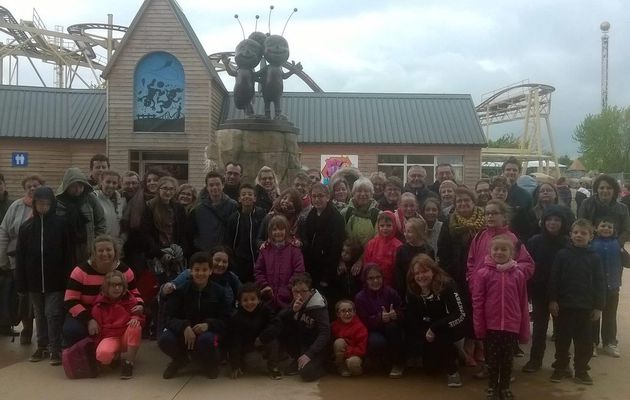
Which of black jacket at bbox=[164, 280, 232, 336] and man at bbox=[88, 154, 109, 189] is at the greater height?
man at bbox=[88, 154, 109, 189]

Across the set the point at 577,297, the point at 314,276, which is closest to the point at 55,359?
the point at 314,276

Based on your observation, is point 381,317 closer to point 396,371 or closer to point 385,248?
point 396,371

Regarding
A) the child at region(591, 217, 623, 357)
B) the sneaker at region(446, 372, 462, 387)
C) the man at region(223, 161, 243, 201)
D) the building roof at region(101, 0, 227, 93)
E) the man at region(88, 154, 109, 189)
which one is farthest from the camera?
the building roof at region(101, 0, 227, 93)

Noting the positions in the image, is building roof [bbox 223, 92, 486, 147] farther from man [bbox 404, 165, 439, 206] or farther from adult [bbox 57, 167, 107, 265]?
adult [bbox 57, 167, 107, 265]

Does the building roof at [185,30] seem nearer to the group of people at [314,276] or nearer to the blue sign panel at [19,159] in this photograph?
the blue sign panel at [19,159]

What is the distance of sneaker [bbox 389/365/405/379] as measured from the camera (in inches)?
190

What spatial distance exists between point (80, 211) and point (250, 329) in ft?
6.30

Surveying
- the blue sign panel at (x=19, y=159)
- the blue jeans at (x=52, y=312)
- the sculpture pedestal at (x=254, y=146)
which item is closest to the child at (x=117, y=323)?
the blue jeans at (x=52, y=312)

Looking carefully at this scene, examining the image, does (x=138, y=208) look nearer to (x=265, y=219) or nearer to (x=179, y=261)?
(x=179, y=261)

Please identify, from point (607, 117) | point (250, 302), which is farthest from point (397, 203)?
point (607, 117)

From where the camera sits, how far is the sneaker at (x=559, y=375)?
4.74 meters

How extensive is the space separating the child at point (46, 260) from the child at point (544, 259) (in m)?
4.03

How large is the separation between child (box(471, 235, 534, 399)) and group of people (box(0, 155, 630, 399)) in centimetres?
1

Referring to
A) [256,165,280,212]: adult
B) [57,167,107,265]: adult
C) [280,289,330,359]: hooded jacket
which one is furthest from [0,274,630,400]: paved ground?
[256,165,280,212]: adult
